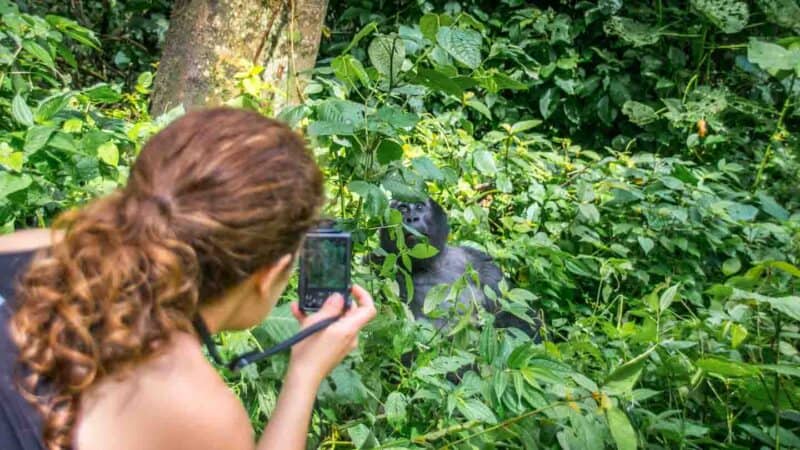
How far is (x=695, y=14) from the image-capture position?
4820 mm

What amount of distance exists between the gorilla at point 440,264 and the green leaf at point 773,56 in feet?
4.06

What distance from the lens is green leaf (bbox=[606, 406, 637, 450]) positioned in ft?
4.33

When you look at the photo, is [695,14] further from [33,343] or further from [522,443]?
[33,343]

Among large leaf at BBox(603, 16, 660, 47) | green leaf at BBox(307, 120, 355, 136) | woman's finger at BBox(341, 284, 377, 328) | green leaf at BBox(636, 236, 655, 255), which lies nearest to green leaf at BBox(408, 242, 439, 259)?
green leaf at BBox(307, 120, 355, 136)

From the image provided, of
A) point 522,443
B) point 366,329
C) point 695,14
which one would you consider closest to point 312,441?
point 366,329

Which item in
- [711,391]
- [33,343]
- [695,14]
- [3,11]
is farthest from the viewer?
[695,14]

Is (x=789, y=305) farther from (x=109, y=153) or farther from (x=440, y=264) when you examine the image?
(x=440, y=264)

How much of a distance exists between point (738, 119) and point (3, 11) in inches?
138

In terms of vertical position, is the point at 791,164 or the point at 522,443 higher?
the point at 522,443

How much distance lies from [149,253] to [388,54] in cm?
77

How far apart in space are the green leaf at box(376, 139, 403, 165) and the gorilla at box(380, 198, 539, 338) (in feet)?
3.66

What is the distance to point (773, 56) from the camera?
10.5ft

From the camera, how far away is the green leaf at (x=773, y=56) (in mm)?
3040

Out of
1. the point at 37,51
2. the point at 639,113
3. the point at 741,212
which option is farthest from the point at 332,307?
the point at 639,113
